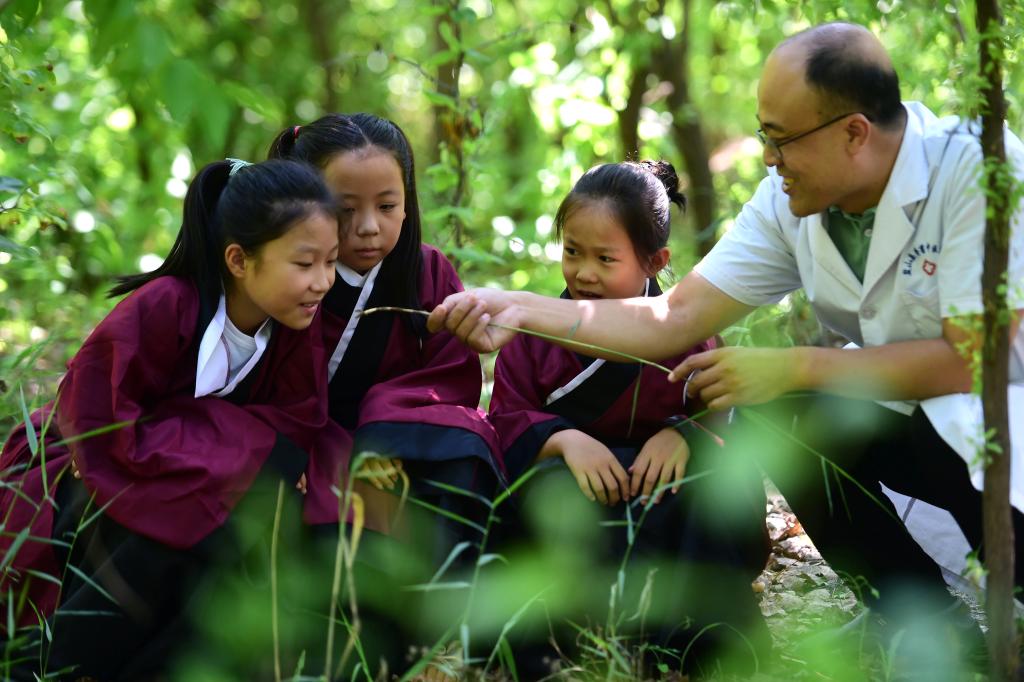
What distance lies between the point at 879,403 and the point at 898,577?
0.47 m

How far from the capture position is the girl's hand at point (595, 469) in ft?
9.00

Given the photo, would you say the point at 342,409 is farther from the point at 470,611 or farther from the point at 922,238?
the point at 922,238

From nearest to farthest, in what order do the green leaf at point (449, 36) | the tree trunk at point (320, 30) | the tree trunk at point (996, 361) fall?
the tree trunk at point (996, 361), the green leaf at point (449, 36), the tree trunk at point (320, 30)

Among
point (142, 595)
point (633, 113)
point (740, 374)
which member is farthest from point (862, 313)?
point (633, 113)

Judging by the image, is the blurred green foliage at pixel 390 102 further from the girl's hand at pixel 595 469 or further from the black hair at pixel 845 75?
the girl's hand at pixel 595 469

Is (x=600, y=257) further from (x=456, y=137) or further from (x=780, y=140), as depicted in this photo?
(x=456, y=137)

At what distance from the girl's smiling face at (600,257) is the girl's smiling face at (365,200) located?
0.49 metres

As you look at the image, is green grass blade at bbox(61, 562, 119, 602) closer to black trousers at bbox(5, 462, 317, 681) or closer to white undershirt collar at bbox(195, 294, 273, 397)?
black trousers at bbox(5, 462, 317, 681)

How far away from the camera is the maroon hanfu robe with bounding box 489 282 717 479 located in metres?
2.93

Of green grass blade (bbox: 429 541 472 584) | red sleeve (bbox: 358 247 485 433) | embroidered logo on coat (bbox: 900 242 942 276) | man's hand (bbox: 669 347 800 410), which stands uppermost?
embroidered logo on coat (bbox: 900 242 942 276)

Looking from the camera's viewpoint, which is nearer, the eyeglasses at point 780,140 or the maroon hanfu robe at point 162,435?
the maroon hanfu robe at point 162,435

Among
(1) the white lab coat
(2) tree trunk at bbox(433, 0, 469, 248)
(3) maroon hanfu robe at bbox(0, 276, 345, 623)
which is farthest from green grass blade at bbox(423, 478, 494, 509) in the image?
(2) tree trunk at bbox(433, 0, 469, 248)

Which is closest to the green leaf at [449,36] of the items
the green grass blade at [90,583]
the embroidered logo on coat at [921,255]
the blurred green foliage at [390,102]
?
the blurred green foliage at [390,102]

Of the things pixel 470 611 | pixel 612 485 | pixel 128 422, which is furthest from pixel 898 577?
Result: pixel 128 422
